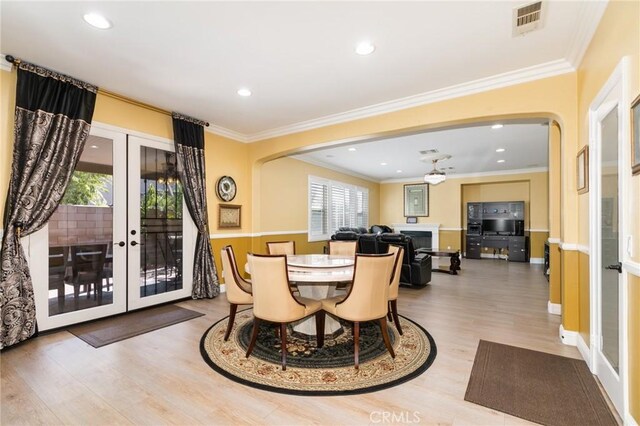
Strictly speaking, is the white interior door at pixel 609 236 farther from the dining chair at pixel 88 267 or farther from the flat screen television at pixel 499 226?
the flat screen television at pixel 499 226

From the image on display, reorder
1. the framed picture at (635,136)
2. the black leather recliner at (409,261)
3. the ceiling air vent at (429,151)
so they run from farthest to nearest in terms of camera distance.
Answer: the ceiling air vent at (429,151) → the black leather recliner at (409,261) → the framed picture at (635,136)

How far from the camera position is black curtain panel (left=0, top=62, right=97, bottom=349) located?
288 centimetres

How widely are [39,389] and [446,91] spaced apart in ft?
15.3

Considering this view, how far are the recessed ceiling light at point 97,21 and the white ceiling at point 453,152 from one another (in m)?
3.23

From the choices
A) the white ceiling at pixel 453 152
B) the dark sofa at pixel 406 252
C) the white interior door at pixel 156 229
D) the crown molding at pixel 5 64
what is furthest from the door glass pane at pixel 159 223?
the dark sofa at pixel 406 252

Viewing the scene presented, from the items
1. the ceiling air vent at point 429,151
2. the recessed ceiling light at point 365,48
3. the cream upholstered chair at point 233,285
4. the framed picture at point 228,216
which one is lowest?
the cream upholstered chair at point 233,285

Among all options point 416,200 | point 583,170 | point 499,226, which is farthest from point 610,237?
A: point 416,200

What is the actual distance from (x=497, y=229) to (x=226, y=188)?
26.9 ft

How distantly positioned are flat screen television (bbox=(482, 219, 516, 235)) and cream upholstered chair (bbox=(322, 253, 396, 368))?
8.12 metres

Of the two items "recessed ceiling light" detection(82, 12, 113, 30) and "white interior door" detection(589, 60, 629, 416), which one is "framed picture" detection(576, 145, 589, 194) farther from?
"recessed ceiling light" detection(82, 12, 113, 30)

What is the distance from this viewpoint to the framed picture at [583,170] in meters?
2.51

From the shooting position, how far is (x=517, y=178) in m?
8.93

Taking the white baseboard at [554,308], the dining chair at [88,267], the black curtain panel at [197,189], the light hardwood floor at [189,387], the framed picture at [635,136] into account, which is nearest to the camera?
the framed picture at [635,136]

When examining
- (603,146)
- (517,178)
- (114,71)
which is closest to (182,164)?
(114,71)
